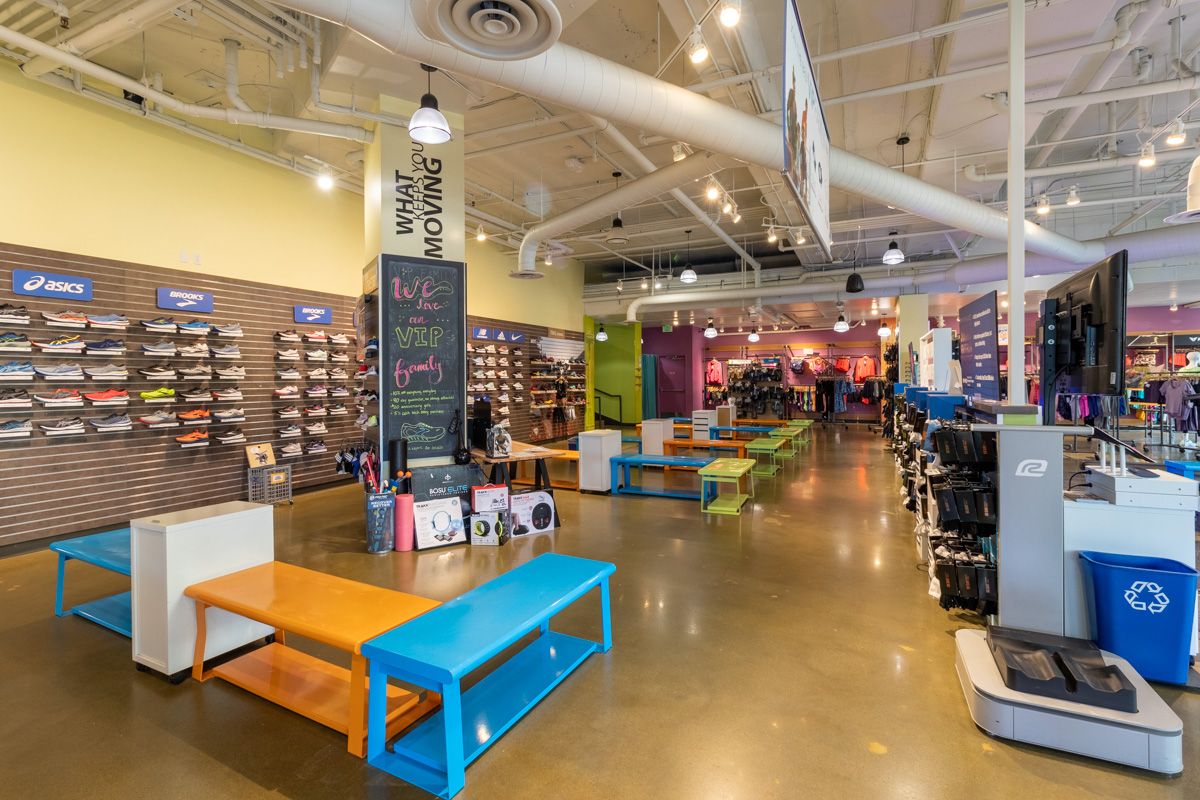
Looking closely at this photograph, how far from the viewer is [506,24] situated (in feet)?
7.30

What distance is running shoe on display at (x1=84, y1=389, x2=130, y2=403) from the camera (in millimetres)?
5570

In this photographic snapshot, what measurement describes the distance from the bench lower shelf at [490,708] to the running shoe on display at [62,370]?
5.63 metres

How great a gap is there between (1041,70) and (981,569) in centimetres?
453

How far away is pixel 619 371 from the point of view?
17.8 metres

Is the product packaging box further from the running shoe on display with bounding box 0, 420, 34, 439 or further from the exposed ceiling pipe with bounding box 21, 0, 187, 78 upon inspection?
the exposed ceiling pipe with bounding box 21, 0, 187, 78

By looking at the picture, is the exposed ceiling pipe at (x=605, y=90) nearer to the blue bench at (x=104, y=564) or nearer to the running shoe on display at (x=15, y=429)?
the blue bench at (x=104, y=564)

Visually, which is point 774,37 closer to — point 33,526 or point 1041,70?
point 1041,70

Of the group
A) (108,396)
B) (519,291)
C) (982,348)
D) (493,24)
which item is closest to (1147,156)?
(982,348)

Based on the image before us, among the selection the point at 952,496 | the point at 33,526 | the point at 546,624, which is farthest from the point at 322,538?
the point at 952,496

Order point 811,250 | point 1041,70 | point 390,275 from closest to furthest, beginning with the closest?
point 1041,70 → point 390,275 → point 811,250

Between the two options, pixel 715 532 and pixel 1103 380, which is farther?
pixel 715 532

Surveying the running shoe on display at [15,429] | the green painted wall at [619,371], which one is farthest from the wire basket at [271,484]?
the green painted wall at [619,371]

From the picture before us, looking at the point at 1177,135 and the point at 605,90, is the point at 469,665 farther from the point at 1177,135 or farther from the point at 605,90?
the point at 1177,135

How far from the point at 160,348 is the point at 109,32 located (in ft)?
10.2
